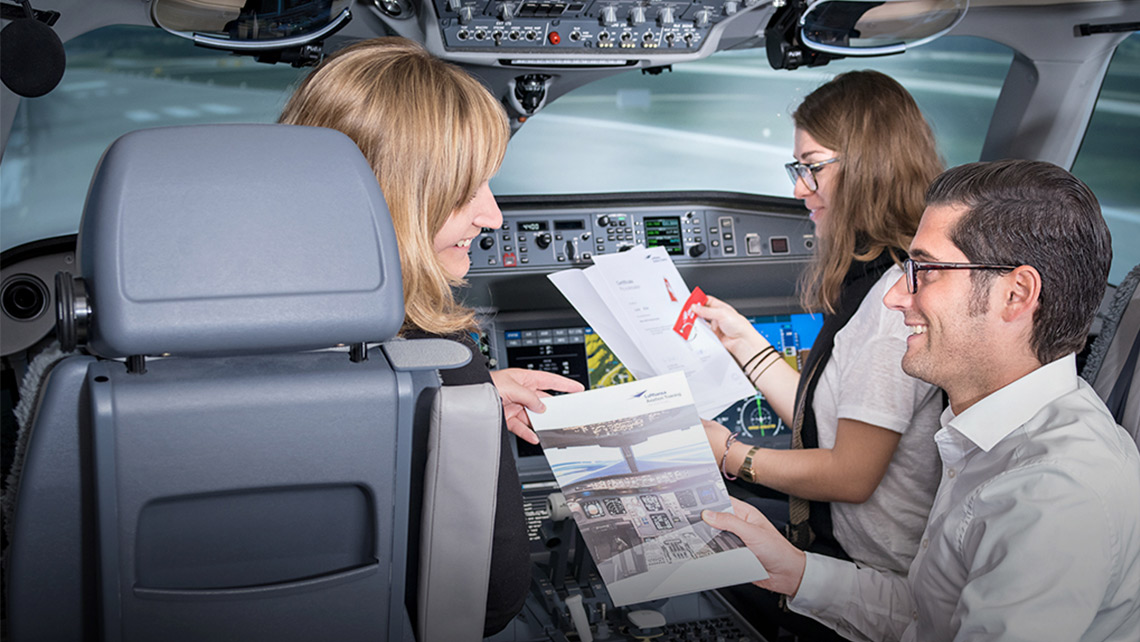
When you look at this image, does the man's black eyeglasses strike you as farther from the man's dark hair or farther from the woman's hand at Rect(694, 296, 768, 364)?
the woman's hand at Rect(694, 296, 768, 364)

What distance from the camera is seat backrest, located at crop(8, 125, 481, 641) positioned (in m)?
0.82

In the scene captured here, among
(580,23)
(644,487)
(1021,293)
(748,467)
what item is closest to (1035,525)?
(1021,293)

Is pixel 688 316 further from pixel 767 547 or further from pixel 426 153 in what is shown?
pixel 426 153

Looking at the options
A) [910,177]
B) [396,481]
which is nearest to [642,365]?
[910,177]

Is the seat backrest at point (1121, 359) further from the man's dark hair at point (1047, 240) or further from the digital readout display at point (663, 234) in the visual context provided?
the digital readout display at point (663, 234)

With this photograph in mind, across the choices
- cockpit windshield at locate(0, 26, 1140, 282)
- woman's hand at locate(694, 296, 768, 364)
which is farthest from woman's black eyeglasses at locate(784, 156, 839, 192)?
cockpit windshield at locate(0, 26, 1140, 282)

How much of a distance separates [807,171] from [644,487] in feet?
2.88

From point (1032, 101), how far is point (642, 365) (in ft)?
5.54

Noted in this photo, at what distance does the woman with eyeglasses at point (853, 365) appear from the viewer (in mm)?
1658

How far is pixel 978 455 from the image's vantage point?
131 centimetres

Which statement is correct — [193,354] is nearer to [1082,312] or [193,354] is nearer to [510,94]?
[1082,312]

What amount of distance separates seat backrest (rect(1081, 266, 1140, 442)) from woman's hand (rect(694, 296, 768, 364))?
2.23 feet

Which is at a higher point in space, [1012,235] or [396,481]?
[1012,235]

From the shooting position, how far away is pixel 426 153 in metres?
1.18
